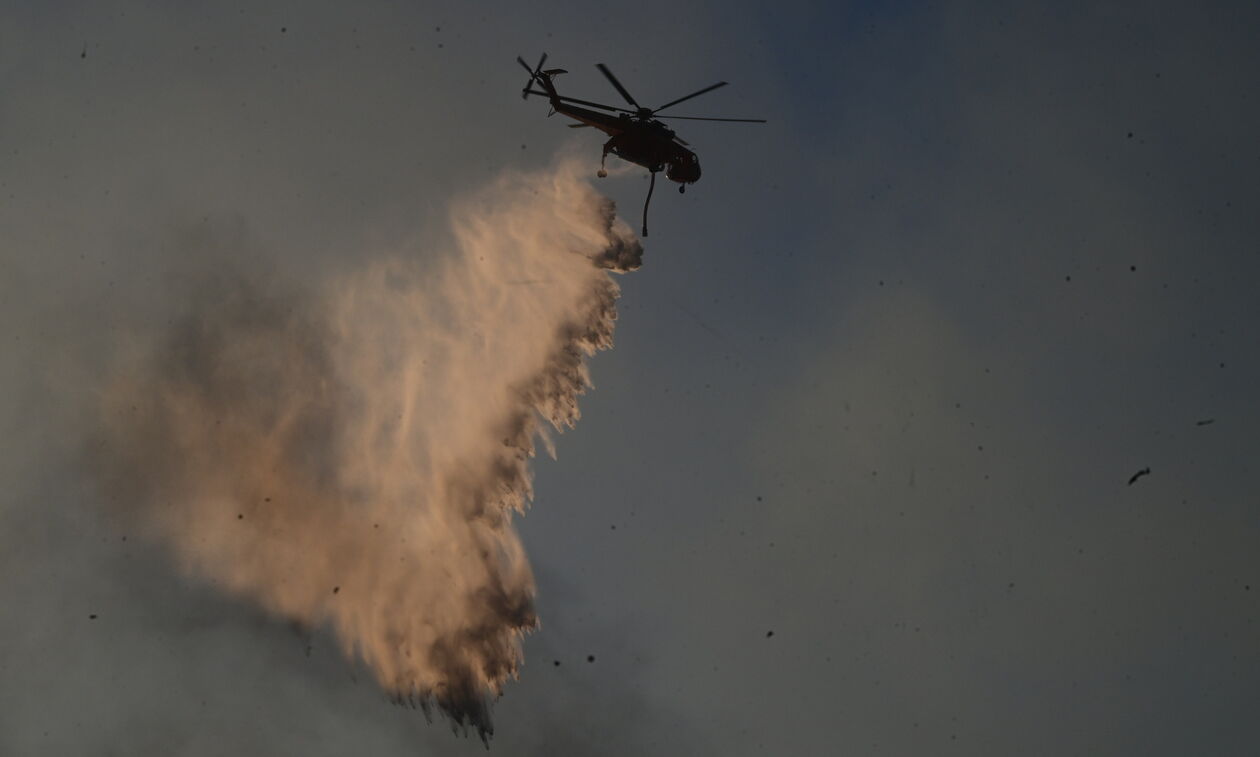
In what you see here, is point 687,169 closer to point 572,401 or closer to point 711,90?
point 711,90

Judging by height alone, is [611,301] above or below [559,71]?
below

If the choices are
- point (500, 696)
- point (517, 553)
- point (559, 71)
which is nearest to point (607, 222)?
point (559, 71)

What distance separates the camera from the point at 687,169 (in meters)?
73.1

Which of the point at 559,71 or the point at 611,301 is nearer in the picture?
the point at 559,71

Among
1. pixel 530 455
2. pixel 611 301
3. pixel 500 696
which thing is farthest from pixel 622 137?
pixel 500 696

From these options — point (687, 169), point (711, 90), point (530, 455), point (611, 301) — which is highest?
point (711, 90)

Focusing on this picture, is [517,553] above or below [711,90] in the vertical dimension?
below

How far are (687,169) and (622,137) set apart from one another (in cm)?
316

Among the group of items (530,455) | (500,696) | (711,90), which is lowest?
(500,696)

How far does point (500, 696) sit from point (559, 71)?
26.2m

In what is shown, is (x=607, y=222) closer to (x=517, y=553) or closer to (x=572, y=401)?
(x=572, y=401)

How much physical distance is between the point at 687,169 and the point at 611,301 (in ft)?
24.1

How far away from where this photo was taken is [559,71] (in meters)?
71.4

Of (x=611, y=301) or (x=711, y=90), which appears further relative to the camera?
(x=611, y=301)
